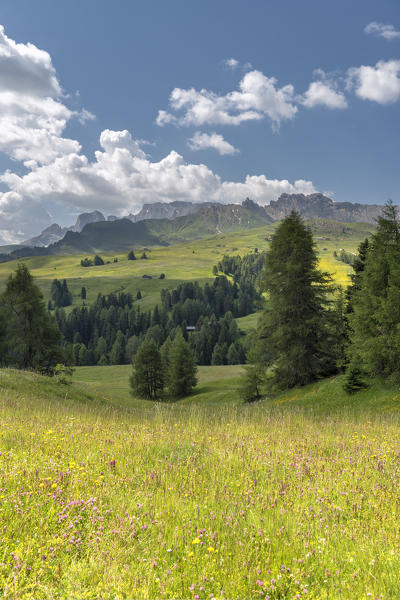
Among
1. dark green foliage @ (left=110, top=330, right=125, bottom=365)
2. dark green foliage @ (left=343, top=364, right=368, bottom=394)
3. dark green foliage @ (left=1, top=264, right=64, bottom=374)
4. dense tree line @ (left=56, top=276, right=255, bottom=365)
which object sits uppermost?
dark green foliage @ (left=1, top=264, right=64, bottom=374)

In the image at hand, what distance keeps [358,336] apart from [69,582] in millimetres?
28042

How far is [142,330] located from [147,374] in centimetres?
9655

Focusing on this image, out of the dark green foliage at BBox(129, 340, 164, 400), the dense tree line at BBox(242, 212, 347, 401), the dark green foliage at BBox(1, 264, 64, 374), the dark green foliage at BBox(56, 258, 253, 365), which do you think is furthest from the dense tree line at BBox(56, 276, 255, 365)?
the dense tree line at BBox(242, 212, 347, 401)

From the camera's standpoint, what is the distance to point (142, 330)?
544ft

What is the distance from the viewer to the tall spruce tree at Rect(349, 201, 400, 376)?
23.9 metres

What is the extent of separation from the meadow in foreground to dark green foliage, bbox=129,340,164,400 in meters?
64.6

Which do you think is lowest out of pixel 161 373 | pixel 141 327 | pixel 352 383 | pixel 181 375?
pixel 141 327

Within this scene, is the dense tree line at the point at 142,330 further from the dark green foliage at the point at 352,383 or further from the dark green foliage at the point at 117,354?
the dark green foliage at the point at 352,383

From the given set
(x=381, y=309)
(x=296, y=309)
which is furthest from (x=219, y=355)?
(x=381, y=309)

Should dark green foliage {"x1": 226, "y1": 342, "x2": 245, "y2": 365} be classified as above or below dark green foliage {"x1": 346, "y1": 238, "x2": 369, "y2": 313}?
below

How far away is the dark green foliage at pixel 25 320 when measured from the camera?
41688mm

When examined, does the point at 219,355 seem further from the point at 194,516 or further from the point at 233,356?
the point at 194,516

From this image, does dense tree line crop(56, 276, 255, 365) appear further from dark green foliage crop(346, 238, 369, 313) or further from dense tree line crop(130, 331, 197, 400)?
dark green foliage crop(346, 238, 369, 313)

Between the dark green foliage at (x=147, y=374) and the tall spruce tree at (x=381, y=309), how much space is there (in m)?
50.6
